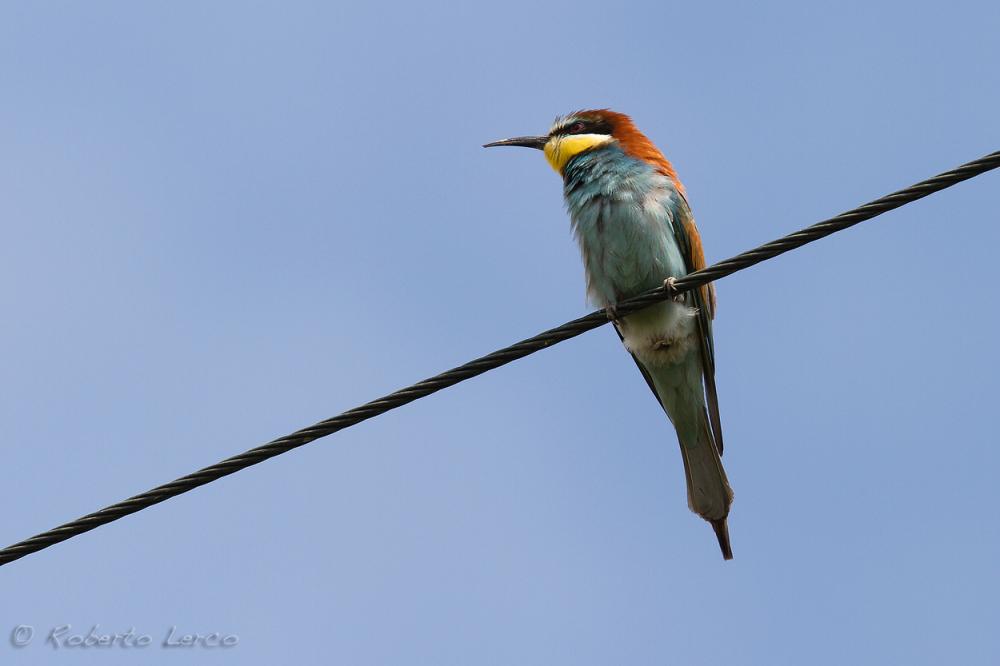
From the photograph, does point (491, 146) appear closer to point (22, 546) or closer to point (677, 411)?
point (677, 411)

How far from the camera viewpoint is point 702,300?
4602 millimetres

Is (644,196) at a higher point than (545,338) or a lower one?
higher

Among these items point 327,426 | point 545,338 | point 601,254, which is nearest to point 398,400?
point 327,426

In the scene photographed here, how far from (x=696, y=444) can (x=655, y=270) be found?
0.77 m

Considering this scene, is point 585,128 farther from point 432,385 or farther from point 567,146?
point 432,385

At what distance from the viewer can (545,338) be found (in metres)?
3.25

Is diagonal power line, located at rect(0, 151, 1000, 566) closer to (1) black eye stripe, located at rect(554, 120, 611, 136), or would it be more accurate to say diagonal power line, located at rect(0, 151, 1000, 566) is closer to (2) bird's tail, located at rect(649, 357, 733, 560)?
(2) bird's tail, located at rect(649, 357, 733, 560)

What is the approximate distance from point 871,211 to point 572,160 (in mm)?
1937

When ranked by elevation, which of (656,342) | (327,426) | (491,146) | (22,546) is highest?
(491,146)

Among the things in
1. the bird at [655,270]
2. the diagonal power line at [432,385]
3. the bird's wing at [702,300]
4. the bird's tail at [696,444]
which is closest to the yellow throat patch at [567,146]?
the bird at [655,270]

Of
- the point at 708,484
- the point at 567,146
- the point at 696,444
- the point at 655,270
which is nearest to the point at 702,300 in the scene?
the point at 655,270

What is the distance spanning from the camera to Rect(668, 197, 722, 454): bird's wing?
4.57m

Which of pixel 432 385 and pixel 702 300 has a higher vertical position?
pixel 702 300

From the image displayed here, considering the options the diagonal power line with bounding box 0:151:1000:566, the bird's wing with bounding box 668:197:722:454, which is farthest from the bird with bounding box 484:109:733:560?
the diagonal power line with bounding box 0:151:1000:566
